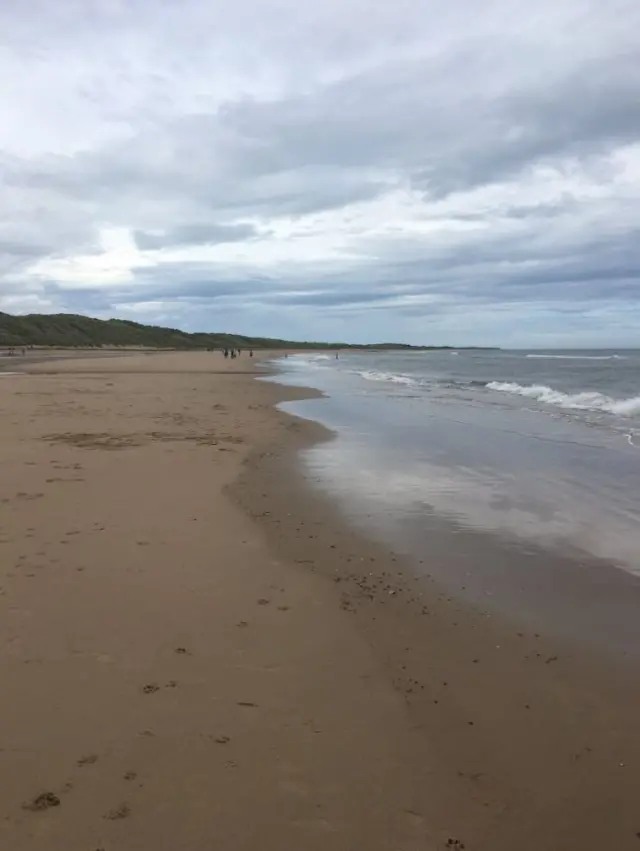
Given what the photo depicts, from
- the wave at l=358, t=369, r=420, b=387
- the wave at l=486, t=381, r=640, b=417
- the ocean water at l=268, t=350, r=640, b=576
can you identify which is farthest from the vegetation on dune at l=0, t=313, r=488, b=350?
the ocean water at l=268, t=350, r=640, b=576

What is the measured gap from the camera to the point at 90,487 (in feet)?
30.0

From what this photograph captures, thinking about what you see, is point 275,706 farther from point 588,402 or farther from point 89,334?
point 89,334

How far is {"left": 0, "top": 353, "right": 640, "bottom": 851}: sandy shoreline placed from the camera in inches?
119

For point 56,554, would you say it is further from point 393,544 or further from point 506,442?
point 506,442

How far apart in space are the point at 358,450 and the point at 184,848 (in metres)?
10.7

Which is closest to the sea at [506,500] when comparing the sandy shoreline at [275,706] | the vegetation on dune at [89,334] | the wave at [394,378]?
the sandy shoreline at [275,706]

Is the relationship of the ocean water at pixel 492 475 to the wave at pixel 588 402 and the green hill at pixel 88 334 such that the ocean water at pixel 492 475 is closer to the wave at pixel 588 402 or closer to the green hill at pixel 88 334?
the wave at pixel 588 402

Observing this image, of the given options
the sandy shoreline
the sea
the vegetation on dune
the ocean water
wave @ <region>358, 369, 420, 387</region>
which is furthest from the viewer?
the vegetation on dune

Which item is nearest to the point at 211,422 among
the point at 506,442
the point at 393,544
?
the point at 506,442

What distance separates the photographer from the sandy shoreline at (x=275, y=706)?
9.89 ft

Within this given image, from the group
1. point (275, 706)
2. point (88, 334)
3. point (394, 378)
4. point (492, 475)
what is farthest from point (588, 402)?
point (88, 334)

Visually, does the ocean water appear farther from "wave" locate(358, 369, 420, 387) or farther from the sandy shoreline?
"wave" locate(358, 369, 420, 387)

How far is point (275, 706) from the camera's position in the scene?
3916 millimetres

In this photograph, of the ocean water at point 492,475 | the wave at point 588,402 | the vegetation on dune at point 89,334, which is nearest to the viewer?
the ocean water at point 492,475
